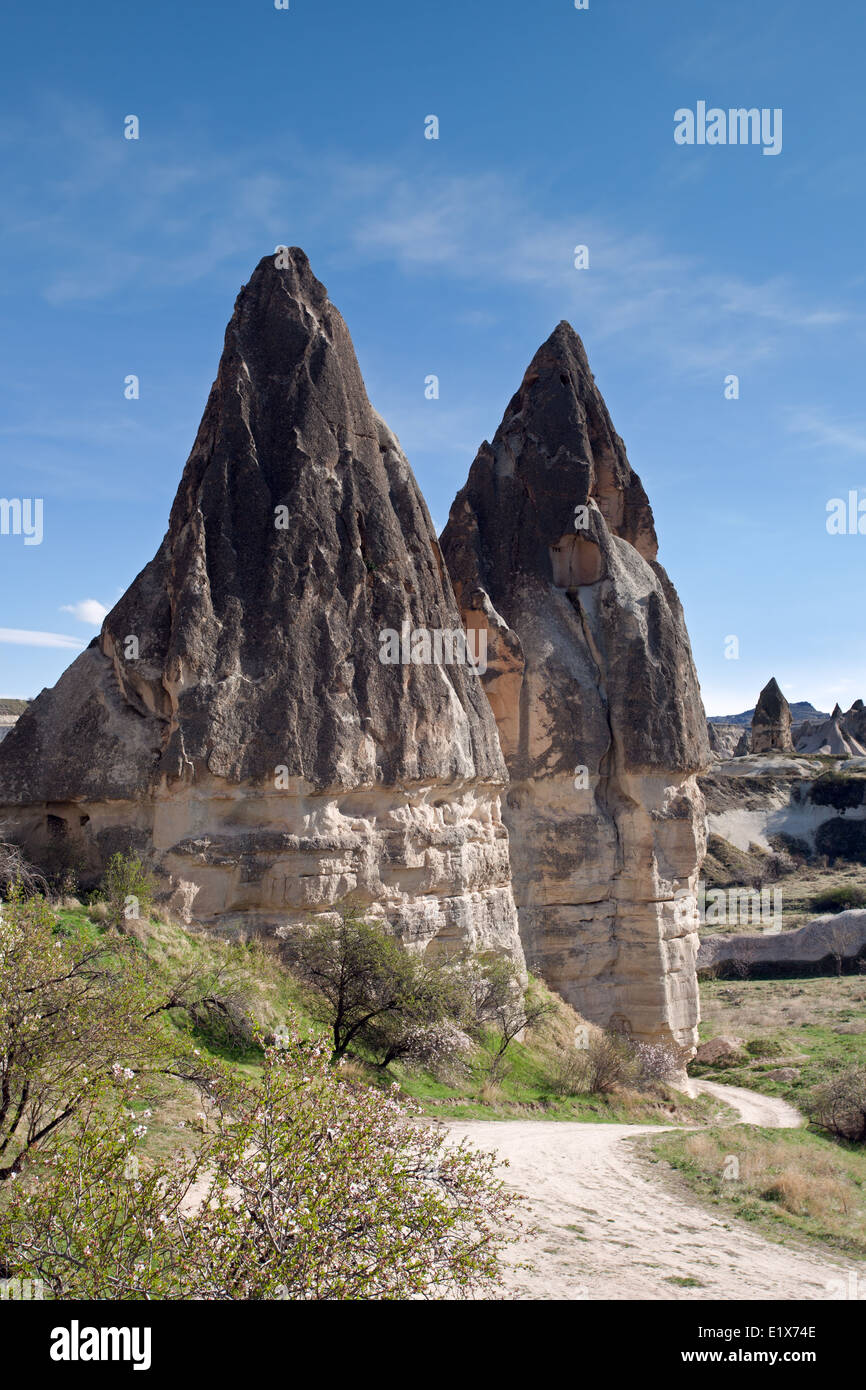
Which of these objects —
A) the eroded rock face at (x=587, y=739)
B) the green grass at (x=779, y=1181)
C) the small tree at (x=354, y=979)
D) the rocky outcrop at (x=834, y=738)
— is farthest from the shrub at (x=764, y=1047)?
the rocky outcrop at (x=834, y=738)

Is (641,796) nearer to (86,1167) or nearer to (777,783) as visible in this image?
(86,1167)

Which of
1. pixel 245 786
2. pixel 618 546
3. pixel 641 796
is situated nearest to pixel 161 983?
pixel 245 786

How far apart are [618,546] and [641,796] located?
6077mm

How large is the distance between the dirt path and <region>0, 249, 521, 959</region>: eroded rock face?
4.24 metres

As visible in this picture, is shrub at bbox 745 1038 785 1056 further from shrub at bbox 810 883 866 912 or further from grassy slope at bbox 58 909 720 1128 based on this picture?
shrub at bbox 810 883 866 912

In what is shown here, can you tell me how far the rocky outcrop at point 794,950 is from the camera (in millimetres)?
35656

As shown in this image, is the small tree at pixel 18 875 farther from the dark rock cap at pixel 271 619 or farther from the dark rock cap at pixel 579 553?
the dark rock cap at pixel 579 553

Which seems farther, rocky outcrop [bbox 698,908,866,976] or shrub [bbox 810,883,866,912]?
shrub [bbox 810,883,866,912]

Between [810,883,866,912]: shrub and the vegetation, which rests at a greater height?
the vegetation

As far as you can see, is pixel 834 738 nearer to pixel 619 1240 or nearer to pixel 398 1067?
pixel 398 1067

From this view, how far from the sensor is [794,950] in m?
36.0

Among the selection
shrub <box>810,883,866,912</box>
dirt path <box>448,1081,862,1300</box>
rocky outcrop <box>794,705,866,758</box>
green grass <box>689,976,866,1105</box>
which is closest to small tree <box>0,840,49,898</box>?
dirt path <box>448,1081,862,1300</box>

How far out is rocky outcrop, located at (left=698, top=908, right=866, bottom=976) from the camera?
35.7 m

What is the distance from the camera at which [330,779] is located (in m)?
14.4
